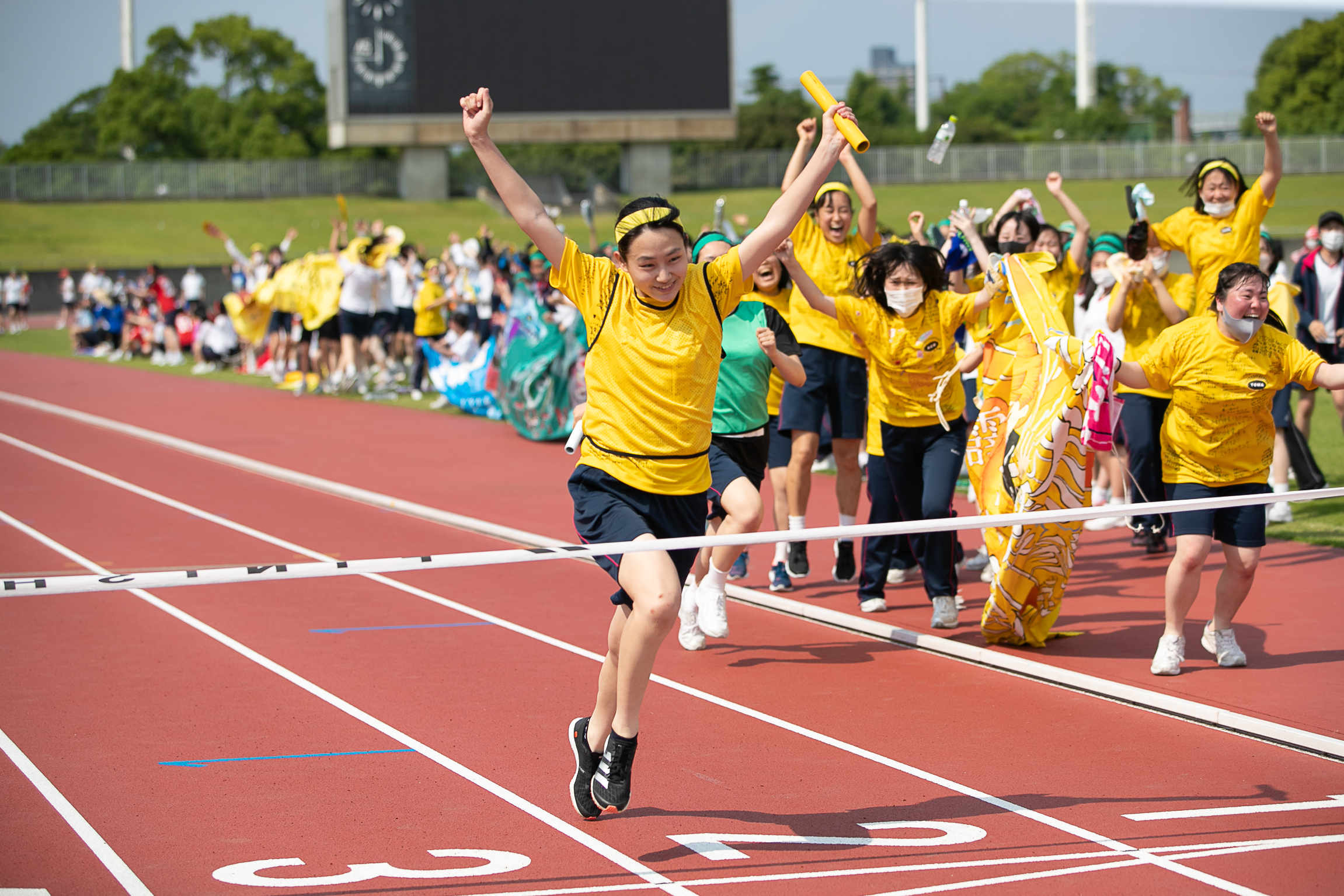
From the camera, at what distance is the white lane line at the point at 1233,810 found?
4.90m

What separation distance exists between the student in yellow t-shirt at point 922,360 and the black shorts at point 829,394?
1.06 m

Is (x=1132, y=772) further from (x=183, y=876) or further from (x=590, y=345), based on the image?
(x=183, y=876)

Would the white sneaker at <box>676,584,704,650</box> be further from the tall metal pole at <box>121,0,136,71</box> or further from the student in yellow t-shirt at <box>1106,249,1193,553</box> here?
the tall metal pole at <box>121,0,136,71</box>

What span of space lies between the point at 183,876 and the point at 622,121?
47.6 metres

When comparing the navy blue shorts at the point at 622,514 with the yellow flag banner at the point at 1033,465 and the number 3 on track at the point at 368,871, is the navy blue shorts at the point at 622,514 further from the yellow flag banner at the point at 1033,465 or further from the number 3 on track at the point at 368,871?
the yellow flag banner at the point at 1033,465

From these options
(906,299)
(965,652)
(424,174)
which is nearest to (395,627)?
(965,652)

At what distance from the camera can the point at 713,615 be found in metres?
7.50

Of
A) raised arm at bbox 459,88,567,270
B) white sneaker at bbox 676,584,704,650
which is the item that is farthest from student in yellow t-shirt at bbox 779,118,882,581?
raised arm at bbox 459,88,567,270

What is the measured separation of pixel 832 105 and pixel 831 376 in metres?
4.13

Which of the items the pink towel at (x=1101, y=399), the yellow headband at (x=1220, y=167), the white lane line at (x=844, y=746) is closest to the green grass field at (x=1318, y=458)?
the yellow headband at (x=1220, y=167)

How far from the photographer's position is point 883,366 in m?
7.75

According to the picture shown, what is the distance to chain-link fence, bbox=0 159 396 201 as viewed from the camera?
60781mm

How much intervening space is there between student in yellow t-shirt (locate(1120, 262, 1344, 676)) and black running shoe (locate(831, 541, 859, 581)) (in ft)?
8.94

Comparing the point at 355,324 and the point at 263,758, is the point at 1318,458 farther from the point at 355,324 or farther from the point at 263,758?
the point at 355,324
